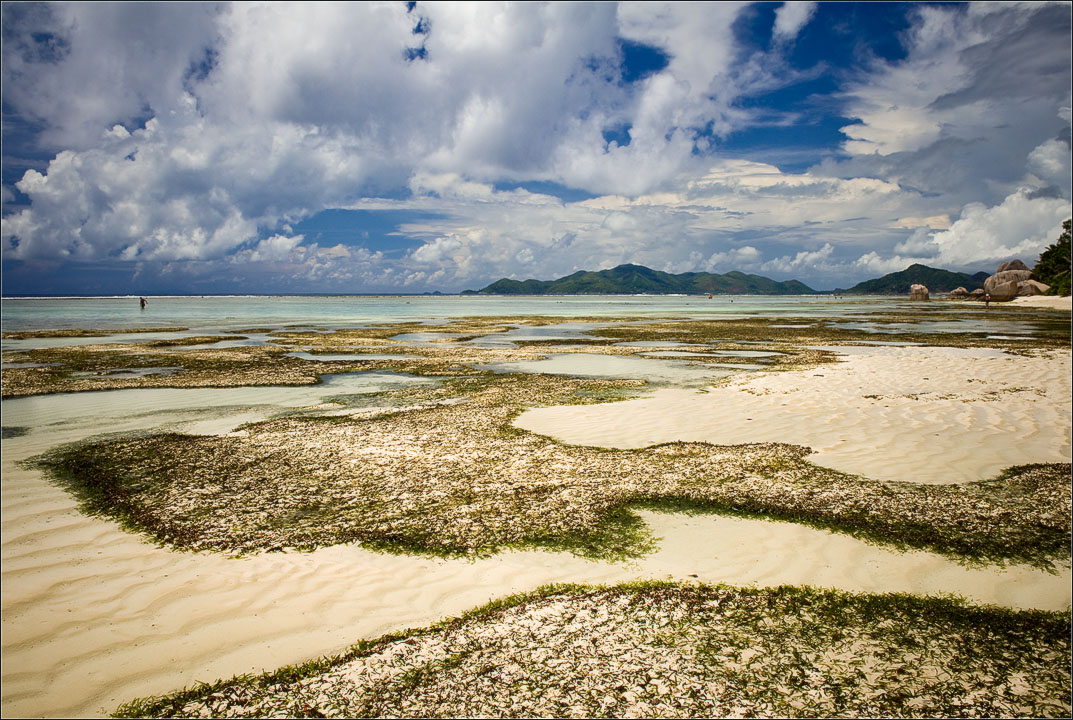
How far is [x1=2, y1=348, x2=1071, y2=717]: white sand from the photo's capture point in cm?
513

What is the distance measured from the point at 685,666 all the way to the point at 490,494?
495cm

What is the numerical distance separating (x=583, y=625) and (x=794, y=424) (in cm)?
1042

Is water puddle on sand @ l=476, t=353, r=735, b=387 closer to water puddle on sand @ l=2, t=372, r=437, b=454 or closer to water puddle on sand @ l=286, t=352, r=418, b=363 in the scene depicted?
water puddle on sand @ l=2, t=372, r=437, b=454

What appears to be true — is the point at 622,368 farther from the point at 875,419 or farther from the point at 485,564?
the point at 485,564

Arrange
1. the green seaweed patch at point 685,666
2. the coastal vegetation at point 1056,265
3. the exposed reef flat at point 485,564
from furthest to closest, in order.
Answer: the coastal vegetation at point 1056,265 < the exposed reef flat at point 485,564 < the green seaweed patch at point 685,666

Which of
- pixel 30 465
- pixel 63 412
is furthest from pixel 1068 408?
pixel 63 412

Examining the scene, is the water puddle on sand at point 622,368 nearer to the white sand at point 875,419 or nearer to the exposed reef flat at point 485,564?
the white sand at point 875,419

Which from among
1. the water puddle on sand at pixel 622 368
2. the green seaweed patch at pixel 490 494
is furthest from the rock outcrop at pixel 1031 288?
the green seaweed patch at pixel 490 494

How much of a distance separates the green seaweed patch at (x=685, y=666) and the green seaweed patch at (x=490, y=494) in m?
1.67

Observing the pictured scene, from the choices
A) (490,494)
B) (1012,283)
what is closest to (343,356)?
(490,494)

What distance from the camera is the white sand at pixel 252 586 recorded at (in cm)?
513

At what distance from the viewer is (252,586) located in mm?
6461

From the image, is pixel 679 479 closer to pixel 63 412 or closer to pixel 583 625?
pixel 583 625

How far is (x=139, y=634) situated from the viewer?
18.4ft
